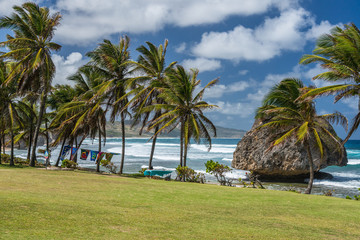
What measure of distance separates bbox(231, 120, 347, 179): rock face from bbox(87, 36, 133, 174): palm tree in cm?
978

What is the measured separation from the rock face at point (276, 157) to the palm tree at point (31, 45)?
15193mm

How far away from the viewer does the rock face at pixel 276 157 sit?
2297 cm

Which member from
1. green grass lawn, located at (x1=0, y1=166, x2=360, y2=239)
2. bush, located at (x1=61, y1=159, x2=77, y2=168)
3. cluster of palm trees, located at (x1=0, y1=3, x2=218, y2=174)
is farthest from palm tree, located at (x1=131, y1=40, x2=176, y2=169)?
green grass lawn, located at (x1=0, y1=166, x2=360, y2=239)

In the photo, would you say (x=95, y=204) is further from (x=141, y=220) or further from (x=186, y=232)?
(x=186, y=232)

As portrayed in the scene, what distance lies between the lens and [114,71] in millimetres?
22234

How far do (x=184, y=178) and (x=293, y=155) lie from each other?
9247 millimetres

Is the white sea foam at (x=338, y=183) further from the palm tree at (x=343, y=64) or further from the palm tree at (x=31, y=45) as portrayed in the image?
the palm tree at (x=31, y=45)

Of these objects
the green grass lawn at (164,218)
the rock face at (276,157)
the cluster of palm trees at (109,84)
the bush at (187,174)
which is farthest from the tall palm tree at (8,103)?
the rock face at (276,157)

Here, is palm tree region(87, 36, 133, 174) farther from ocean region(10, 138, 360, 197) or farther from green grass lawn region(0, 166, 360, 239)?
green grass lawn region(0, 166, 360, 239)

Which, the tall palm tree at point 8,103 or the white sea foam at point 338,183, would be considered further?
the white sea foam at point 338,183

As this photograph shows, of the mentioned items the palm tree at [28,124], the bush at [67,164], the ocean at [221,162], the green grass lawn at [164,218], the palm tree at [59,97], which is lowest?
the ocean at [221,162]

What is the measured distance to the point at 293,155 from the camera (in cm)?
2308

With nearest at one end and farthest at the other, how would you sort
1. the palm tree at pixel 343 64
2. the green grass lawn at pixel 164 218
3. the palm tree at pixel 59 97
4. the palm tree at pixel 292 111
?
the green grass lawn at pixel 164 218, the palm tree at pixel 343 64, the palm tree at pixel 292 111, the palm tree at pixel 59 97

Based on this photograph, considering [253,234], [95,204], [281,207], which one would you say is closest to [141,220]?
[95,204]
